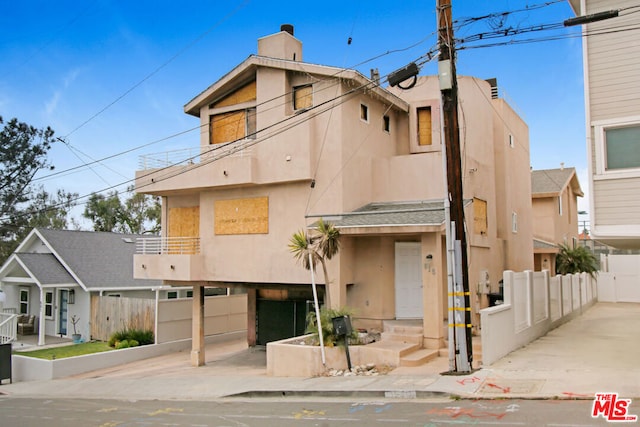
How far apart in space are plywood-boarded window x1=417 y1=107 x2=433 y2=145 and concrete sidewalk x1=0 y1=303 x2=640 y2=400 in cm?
825

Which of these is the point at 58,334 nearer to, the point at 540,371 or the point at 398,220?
the point at 398,220

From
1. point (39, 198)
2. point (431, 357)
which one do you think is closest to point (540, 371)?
point (431, 357)

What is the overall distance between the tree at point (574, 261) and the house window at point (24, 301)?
1098 inches

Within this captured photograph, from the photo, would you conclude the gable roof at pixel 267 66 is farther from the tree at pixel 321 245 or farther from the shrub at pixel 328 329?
the shrub at pixel 328 329

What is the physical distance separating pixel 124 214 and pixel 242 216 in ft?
111

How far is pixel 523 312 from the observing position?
52.0ft

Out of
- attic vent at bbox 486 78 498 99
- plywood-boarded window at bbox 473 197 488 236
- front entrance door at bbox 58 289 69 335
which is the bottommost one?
front entrance door at bbox 58 289 69 335

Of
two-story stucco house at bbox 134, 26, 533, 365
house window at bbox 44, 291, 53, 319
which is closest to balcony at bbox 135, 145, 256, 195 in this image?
two-story stucco house at bbox 134, 26, 533, 365

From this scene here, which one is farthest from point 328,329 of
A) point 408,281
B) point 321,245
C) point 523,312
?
point 523,312

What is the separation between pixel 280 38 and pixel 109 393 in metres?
13.1

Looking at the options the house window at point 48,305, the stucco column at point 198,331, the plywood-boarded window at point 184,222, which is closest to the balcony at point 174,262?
the plywood-boarded window at point 184,222

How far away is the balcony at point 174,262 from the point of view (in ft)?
65.7

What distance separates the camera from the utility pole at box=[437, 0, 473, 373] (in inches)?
479

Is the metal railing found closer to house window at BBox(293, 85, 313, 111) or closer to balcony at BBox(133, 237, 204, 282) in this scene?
balcony at BBox(133, 237, 204, 282)
